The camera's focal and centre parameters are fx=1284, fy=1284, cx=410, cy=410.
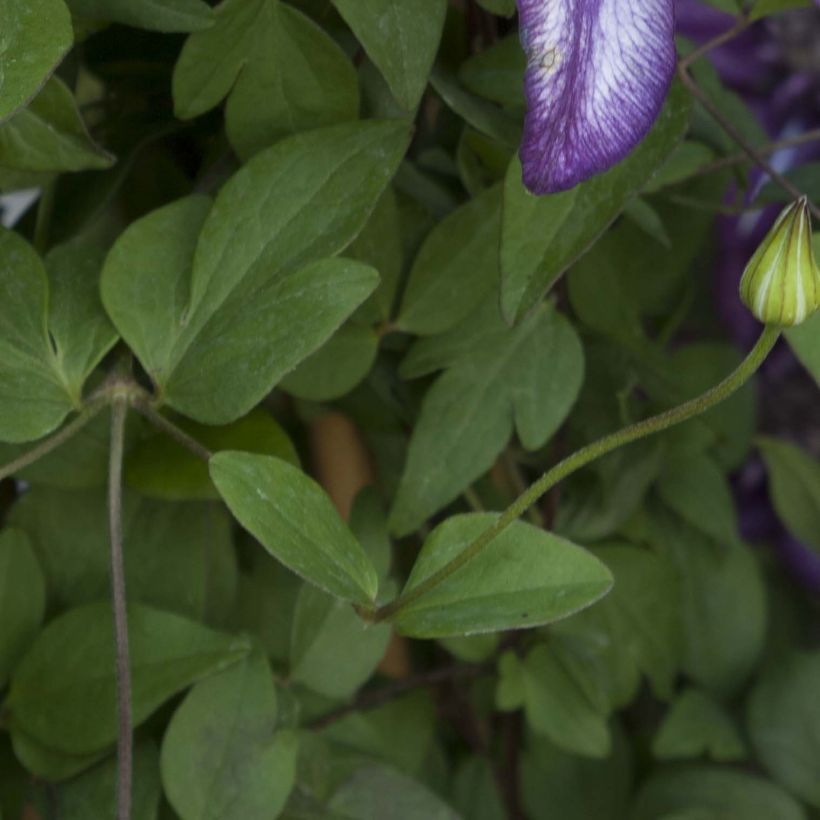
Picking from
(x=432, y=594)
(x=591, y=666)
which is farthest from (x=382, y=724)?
(x=432, y=594)

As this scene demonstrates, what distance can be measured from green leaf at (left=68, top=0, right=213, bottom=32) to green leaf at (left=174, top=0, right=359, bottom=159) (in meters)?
0.02

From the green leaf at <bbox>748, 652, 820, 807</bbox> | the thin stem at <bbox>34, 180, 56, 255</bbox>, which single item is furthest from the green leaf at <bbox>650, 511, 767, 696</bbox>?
the thin stem at <bbox>34, 180, 56, 255</bbox>

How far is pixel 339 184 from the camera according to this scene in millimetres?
294

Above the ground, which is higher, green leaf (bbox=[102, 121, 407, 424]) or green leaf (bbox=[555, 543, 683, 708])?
green leaf (bbox=[102, 121, 407, 424])

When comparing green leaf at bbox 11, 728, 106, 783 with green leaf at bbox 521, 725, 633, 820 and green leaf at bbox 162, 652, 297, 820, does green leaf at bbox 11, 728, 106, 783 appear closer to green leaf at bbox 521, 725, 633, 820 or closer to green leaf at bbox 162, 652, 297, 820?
green leaf at bbox 162, 652, 297, 820

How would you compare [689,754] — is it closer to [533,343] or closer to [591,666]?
[591,666]

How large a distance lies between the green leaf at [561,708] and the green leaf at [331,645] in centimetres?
9

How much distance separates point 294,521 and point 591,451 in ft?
0.21

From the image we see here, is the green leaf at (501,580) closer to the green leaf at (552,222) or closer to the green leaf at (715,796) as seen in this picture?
the green leaf at (552,222)

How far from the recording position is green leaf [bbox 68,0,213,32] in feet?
0.91

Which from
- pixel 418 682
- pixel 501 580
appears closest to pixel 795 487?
pixel 418 682

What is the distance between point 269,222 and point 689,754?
0.32 m

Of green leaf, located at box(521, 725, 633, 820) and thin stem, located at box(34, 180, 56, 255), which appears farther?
green leaf, located at box(521, 725, 633, 820)

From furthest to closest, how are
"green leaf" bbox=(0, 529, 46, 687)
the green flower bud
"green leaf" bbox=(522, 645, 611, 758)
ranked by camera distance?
"green leaf" bbox=(522, 645, 611, 758), "green leaf" bbox=(0, 529, 46, 687), the green flower bud
